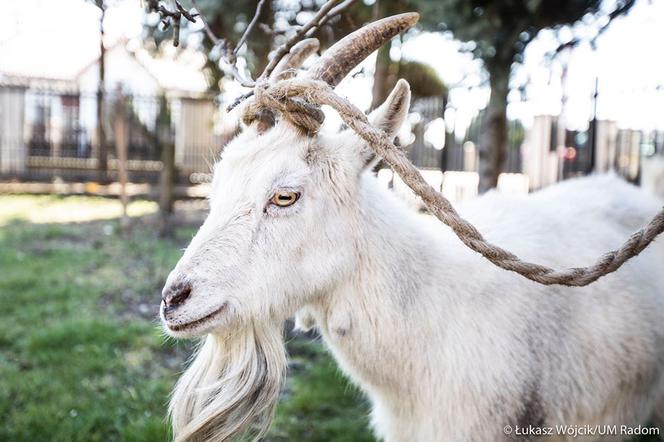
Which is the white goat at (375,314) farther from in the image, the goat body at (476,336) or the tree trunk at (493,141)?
the tree trunk at (493,141)

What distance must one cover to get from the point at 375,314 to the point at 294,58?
1.24 metres

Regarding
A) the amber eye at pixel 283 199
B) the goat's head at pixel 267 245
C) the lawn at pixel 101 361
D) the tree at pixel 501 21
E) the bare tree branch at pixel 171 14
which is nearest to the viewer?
the goat's head at pixel 267 245

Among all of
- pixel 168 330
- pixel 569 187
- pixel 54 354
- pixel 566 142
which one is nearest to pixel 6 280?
pixel 54 354

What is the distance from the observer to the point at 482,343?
244cm

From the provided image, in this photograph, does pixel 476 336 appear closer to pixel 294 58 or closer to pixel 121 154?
pixel 294 58

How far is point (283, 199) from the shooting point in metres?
2.36

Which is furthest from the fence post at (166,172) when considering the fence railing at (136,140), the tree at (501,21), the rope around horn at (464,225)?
the rope around horn at (464,225)

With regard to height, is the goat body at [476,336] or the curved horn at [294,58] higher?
the curved horn at [294,58]

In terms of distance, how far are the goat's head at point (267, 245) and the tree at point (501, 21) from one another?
2946 millimetres

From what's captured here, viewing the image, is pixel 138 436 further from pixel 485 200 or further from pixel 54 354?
pixel 485 200

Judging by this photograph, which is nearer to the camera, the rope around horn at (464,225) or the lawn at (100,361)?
the rope around horn at (464,225)

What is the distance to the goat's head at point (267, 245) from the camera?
2.23 meters

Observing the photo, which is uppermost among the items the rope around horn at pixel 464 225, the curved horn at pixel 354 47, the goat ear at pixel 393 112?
the curved horn at pixel 354 47

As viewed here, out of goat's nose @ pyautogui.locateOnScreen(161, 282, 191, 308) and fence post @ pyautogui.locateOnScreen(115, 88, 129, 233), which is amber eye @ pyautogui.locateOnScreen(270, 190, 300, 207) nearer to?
goat's nose @ pyautogui.locateOnScreen(161, 282, 191, 308)
